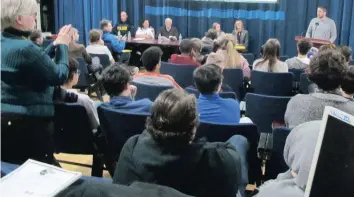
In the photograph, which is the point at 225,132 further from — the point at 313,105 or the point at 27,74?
the point at 27,74

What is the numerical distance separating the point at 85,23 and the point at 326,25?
5.66 meters

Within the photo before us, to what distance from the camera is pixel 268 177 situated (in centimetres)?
261

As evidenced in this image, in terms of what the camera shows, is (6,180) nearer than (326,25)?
Yes

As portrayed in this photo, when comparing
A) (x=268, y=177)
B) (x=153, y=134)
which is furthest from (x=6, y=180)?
(x=268, y=177)

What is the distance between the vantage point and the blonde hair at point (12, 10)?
6.64 feet

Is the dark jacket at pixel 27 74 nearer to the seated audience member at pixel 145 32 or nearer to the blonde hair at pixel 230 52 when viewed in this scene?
the blonde hair at pixel 230 52

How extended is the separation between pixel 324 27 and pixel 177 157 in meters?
7.64

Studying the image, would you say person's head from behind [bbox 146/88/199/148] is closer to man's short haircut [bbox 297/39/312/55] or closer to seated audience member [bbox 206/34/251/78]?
seated audience member [bbox 206/34/251/78]

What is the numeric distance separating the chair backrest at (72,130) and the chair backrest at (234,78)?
2101mm

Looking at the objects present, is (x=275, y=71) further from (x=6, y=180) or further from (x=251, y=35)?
(x=251, y=35)

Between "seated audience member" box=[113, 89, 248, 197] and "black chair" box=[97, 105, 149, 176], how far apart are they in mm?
905

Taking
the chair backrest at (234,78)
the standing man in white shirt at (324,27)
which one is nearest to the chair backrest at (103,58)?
the chair backrest at (234,78)

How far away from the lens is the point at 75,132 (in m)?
2.99

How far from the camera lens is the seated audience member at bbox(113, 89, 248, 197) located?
1658mm
